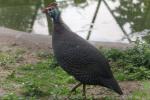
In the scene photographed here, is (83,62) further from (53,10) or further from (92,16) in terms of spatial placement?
(92,16)

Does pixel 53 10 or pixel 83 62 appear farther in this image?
pixel 53 10

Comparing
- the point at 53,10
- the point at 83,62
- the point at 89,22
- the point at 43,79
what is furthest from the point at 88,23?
the point at 83,62

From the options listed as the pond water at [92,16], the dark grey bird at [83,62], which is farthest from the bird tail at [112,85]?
the pond water at [92,16]

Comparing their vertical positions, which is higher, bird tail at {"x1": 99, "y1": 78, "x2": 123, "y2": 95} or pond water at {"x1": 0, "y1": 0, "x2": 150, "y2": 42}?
pond water at {"x1": 0, "y1": 0, "x2": 150, "y2": 42}

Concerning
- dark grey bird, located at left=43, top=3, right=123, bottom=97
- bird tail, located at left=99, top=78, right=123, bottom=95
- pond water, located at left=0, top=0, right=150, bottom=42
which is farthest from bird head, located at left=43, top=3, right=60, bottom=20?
pond water, located at left=0, top=0, right=150, bottom=42

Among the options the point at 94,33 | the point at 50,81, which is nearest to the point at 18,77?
the point at 50,81

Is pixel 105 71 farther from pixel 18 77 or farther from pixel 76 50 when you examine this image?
pixel 18 77

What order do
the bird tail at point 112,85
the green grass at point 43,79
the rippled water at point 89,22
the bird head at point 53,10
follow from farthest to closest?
the rippled water at point 89,22 → the green grass at point 43,79 → the bird head at point 53,10 → the bird tail at point 112,85

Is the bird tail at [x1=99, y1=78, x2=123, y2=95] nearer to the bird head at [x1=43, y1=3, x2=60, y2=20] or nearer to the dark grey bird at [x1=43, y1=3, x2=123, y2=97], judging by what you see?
the dark grey bird at [x1=43, y1=3, x2=123, y2=97]

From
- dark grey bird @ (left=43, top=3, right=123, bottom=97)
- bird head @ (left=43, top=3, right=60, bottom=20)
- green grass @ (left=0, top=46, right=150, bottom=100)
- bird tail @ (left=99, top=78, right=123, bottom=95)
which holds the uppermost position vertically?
bird head @ (left=43, top=3, right=60, bottom=20)

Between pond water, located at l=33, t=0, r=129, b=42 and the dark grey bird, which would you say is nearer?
the dark grey bird

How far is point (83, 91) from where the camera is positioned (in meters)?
6.66

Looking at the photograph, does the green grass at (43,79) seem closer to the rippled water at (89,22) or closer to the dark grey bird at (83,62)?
the dark grey bird at (83,62)

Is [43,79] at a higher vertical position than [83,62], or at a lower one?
lower
